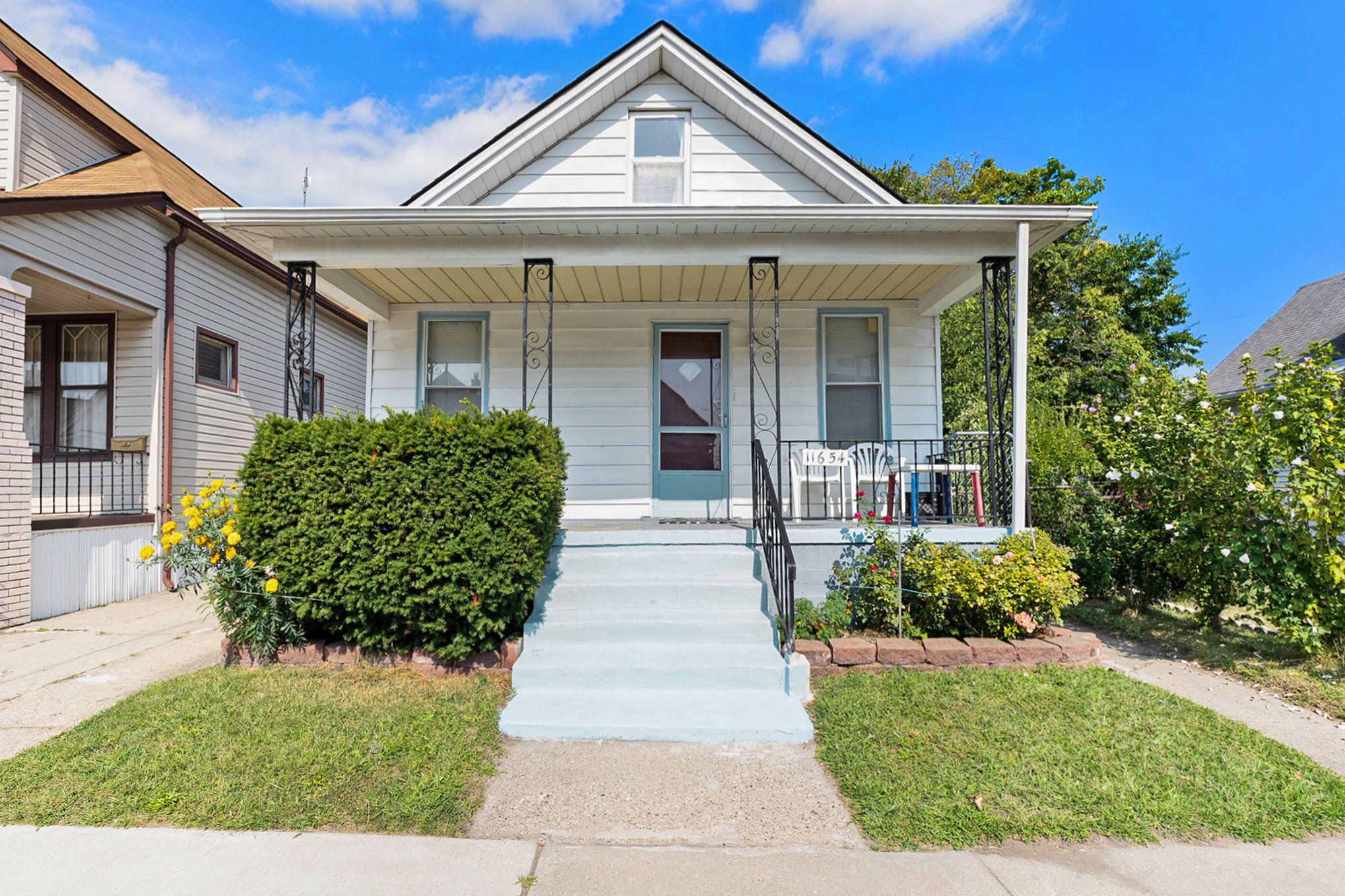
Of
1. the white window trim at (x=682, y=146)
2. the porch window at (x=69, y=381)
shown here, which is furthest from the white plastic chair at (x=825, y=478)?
the porch window at (x=69, y=381)

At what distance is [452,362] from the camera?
24.1 ft

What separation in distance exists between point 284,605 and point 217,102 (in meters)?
12.4

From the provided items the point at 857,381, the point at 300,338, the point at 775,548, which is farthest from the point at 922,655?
the point at 300,338

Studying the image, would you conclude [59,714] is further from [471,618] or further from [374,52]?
[374,52]

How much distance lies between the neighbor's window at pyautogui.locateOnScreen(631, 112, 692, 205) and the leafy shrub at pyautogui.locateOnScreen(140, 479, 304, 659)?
16.6 ft

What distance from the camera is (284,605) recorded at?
4.44m

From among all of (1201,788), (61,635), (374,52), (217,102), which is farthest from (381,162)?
(1201,788)

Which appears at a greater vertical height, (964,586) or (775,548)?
(775,548)

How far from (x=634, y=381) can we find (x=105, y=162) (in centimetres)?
827

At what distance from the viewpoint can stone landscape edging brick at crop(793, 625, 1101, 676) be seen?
4.40 m

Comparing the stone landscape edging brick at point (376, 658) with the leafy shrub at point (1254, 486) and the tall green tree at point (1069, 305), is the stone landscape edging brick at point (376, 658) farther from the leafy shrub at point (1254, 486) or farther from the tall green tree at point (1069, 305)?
the tall green tree at point (1069, 305)

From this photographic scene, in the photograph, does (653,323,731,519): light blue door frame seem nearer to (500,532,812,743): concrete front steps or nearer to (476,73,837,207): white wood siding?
(476,73,837,207): white wood siding

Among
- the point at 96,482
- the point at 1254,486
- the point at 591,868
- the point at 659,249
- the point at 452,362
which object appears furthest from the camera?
the point at 96,482

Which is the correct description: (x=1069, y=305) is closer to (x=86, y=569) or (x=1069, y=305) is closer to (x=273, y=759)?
(x=273, y=759)
